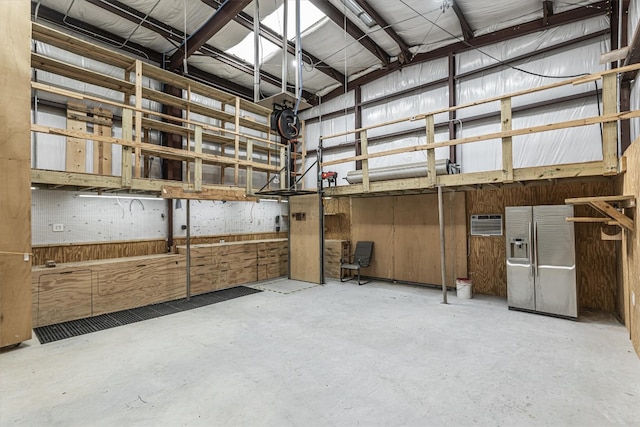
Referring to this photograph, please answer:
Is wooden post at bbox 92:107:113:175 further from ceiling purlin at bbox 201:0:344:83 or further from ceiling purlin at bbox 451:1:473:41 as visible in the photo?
ceiling purlin at bbox 451:1:473:41

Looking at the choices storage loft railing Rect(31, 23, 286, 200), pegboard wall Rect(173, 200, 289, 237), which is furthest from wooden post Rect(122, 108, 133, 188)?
pegboard wall Rect(173, 200, 289, 237)

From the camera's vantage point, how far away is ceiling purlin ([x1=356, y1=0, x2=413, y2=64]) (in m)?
5.61

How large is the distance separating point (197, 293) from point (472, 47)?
24.3 feet

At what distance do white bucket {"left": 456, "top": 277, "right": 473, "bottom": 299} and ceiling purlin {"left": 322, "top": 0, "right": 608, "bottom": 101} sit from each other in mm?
4736

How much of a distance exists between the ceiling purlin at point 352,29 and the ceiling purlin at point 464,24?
69.9 inches

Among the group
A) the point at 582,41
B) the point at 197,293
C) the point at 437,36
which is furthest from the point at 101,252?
the point at 582,41

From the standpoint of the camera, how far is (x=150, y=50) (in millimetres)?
6551

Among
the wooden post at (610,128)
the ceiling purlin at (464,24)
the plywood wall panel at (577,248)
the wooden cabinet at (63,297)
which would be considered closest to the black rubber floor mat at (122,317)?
the wooden cabinet at (63,297)

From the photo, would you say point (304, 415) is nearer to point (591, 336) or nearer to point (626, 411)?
point (626, 411)

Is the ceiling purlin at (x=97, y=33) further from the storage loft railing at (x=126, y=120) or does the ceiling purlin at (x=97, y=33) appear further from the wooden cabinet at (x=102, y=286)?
the wooden cabinet at (x=102, y=286)

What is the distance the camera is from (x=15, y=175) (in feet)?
11.1

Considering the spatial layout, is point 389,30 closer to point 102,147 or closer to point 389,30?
point 389,30

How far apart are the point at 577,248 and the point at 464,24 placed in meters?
4.55

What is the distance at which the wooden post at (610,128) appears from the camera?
3416 millimetres
